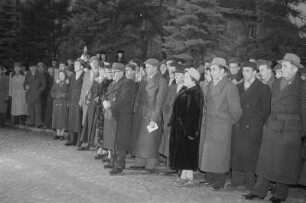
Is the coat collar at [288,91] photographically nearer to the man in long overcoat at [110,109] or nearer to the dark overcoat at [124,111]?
the dark overcoat at [124,111]

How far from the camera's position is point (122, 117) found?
9477mm

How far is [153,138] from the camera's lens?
31.0 ft

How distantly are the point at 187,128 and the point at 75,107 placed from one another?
5.15m

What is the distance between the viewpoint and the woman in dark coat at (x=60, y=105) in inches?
533

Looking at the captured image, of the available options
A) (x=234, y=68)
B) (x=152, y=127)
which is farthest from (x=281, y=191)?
(x=234, y=68)

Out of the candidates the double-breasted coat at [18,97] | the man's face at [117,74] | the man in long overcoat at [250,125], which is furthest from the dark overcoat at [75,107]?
the man in long overcoat at [250,125]

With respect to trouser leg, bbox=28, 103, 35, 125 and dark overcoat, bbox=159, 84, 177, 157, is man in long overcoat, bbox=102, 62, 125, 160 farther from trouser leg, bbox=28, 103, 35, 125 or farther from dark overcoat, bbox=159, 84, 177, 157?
trouser leg, bbox=28, 103, 35, 125

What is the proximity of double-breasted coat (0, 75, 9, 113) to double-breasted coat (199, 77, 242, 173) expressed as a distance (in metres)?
10.6

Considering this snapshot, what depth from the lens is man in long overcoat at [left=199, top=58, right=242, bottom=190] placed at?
26.6ft

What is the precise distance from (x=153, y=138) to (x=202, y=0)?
12299mm

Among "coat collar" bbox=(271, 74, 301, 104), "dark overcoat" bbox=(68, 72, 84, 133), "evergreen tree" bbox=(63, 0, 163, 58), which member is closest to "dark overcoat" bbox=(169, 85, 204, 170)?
"coat collar" bbox=(271, 74, 301, 104)

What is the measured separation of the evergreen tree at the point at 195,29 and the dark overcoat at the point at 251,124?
1212 cm

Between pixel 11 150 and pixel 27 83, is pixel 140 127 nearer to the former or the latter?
pixel 11 150

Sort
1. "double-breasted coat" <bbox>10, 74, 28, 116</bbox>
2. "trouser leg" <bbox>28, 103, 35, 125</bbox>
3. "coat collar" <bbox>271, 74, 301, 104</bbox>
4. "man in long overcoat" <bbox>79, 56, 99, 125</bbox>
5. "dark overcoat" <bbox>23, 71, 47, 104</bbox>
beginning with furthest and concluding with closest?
"double-breasted coat" <bbox>10, 74, 28, 116</bbox> < "trouser leg" <bbox>28, 103, 35, 125</bbox> < "dark overcoat" <bbox>23, 71, 47, 104</bbox> < "man in long overcoat" <bbox>79, 56, 99, 125</bbox> < "coat collar" <bbox>271, 74, 301, 104</bbox>
